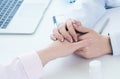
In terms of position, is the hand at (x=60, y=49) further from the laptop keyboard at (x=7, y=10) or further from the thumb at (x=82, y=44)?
the laptop keyboard at (x=7, y=10)

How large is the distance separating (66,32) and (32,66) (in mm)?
174

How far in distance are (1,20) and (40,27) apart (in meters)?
0.17

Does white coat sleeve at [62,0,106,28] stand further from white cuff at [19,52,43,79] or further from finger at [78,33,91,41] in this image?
white cuff at [19,52,43,79]

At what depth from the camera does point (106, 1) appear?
1172 millimetres

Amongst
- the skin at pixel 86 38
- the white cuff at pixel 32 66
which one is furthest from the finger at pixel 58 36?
the white cuff at pixel 32 66

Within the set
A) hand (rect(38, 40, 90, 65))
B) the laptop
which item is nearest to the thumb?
hand (rect(38, 40, 90, 65))

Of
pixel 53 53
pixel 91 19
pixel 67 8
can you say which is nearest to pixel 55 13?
pixel 67 8

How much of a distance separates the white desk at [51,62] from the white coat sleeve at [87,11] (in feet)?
0.36

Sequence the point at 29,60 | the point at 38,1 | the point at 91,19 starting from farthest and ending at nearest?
1. the point at 38,1
2. the point at 91,19
3. the point at 29,60

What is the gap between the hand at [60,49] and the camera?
0.89 metres

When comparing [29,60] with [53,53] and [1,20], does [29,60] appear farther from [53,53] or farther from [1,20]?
[1,20]

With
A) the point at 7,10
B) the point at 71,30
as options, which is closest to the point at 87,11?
the point at 71,30

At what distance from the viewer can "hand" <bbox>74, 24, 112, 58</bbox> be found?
91 centimetres

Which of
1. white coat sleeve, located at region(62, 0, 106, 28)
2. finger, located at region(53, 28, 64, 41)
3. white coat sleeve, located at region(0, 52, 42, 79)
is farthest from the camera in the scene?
white coat sleeve, located at region(62, 0, 106, 28)
